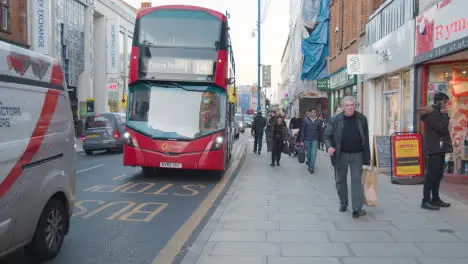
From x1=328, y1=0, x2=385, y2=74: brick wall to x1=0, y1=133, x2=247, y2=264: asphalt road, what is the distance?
901 centimetres

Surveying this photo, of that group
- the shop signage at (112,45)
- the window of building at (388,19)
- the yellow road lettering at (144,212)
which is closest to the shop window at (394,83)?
the window of building at (388,19)

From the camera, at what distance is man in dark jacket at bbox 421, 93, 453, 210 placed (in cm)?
735

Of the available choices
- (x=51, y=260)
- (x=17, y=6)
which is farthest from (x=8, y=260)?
(x=17, y=6)

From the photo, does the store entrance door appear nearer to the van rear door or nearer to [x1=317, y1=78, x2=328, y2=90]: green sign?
[x1=317, y1=78, x2=328, y2=90]: green sign

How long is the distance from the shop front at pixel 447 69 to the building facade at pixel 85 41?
74.7ft

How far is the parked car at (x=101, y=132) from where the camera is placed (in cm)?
1942

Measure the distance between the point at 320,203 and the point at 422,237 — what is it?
2.63 meters

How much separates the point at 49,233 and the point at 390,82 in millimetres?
12126

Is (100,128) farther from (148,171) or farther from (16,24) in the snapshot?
(16,24)

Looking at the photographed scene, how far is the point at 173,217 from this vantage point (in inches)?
289

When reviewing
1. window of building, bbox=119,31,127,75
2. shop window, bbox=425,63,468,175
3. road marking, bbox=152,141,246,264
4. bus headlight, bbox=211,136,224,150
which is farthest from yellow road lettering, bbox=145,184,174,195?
window of building, bbox=119,31,127,75

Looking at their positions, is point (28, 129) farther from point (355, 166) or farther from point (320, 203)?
point (320, 203)

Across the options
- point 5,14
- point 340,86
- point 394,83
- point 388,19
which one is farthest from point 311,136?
point 5,14

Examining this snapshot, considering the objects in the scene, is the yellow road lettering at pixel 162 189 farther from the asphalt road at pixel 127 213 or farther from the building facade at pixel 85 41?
the building facade at pixel 85 41
